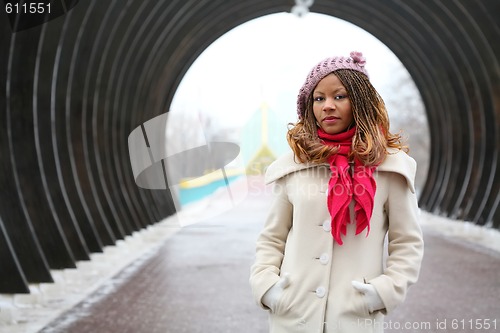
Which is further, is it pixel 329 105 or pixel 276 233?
pixel 276 233

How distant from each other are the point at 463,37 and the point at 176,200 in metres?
8.92

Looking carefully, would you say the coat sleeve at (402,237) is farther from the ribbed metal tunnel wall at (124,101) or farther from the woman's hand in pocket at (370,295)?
the ribbed metal tunnel wall at (124,101)

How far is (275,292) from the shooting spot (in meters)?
2.41

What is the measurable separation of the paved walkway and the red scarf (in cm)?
345

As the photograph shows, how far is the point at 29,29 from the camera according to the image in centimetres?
734

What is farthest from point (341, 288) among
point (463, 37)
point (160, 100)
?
point (160, 100)

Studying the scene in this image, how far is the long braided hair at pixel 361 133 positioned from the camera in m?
2.38

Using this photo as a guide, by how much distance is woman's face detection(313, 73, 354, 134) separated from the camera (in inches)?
96.4

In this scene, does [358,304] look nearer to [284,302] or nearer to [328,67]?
[284,302]

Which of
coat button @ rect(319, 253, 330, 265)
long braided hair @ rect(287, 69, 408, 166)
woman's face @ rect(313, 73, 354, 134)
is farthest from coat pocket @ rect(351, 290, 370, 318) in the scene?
woman's face @ rect(313, 73, 354, 134)

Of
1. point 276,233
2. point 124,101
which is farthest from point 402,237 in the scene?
point 124,101

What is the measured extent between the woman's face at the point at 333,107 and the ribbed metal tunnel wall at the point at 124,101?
4.32m

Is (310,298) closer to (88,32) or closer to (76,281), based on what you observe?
(76,281)

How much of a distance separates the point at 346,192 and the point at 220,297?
4856 millimetres
